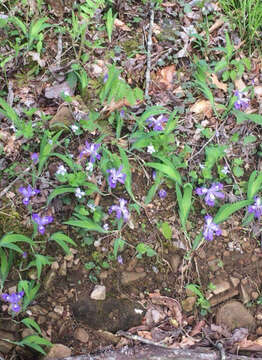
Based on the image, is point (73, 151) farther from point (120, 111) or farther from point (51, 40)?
point (51, 40)

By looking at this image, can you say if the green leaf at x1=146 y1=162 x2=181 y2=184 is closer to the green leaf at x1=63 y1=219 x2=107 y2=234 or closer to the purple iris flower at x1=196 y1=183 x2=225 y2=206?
the purple iris flower at x1=196 y1=183 x2=225 y2=206

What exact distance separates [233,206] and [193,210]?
209mm

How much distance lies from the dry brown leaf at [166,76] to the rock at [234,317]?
1309mm

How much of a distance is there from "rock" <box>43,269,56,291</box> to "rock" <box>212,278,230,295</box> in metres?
0.79

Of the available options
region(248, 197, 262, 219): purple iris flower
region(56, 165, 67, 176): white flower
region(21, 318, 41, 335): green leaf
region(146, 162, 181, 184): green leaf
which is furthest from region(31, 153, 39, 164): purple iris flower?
region(248, 197, 262, 219): purple iris flower

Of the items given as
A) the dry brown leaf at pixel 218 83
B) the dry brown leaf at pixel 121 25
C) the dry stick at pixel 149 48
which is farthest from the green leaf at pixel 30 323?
the dry brown leaf at pixel 121 25

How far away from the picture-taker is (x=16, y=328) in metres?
1.92

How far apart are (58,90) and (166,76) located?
2.20 ft

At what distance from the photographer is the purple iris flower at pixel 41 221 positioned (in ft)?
6.72

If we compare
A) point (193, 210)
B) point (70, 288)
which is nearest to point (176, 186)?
point (193, 210)

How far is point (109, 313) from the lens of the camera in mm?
2000

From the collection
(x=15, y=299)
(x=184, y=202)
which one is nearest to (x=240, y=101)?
(x=184, y=202)

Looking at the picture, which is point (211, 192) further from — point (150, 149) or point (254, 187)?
point (150, 149)

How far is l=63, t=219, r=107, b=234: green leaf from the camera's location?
2045 mm
